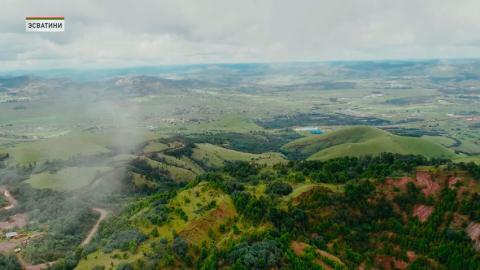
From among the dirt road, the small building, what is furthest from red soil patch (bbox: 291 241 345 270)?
the small building

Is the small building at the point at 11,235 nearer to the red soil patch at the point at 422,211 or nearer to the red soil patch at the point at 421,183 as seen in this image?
the red soil patch at the point at 421,183

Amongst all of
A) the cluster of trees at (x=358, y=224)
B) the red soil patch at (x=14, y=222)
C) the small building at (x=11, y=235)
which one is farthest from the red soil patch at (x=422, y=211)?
the red soil patch at (x=14, y=222)

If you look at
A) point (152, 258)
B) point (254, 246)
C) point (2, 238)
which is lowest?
point (2, 238)

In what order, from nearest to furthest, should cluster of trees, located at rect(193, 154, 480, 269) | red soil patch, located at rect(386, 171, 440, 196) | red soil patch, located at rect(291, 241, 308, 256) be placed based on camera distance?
Answer: cluster of trees, located at rect(193, 154, 480, 269) → red soil patch, located at rect(291, 241, 308, 256) → red soil patch, located at rect(386, 171, 440, 196)

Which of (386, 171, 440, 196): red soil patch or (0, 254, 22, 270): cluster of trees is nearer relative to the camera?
→ (0, 254, 22, 270): cluster of trees

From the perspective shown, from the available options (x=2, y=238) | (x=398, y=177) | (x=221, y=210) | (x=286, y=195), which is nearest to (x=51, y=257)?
(x=2, y=238)

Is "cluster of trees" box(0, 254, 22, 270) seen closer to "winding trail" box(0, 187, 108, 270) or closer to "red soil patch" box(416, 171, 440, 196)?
"winding trail" box(0, 187, 108, 270)

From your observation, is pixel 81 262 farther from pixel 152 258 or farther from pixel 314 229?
pixel 314 229
